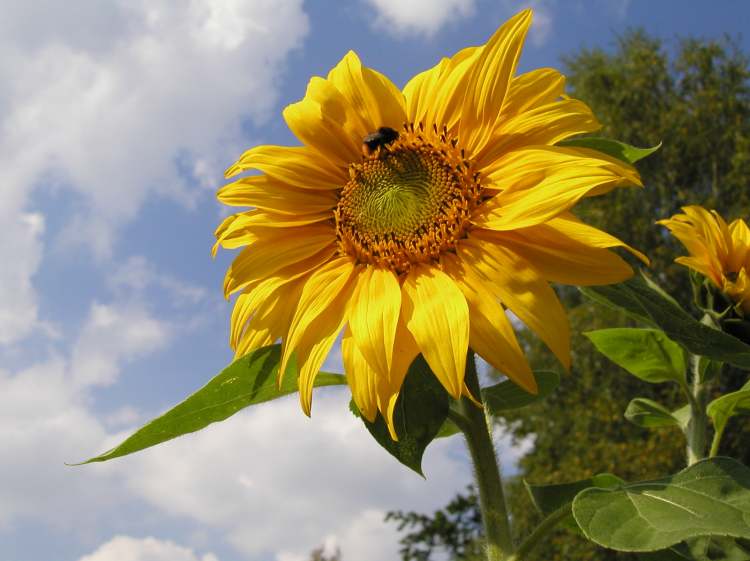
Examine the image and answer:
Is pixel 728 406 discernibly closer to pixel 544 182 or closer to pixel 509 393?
pixel 509 393

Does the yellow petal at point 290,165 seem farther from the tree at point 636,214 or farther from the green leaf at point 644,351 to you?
the tree at point 636,214

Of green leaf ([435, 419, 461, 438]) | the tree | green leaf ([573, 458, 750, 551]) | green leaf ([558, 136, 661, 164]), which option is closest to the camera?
green leaf ([573, 458, 750, 551])

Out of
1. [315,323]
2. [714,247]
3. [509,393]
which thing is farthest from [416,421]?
[714,247]

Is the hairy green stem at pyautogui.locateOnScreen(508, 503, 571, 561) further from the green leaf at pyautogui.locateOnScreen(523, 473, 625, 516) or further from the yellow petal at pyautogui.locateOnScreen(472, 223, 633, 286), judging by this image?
the yellow petal at pyautogui.locateOnScreen(472, 223, 633, 286)

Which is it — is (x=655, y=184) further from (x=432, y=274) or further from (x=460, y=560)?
(x=432, y=274)

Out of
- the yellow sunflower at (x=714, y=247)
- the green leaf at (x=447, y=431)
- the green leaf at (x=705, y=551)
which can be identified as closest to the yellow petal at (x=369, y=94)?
the green leaf at (x=447, y=431)

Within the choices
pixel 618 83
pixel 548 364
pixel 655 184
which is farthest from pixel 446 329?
pixel 618 83

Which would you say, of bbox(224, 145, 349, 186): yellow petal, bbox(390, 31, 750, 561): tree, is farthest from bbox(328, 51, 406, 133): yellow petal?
bbox(390, 31, 750, 561): tree
